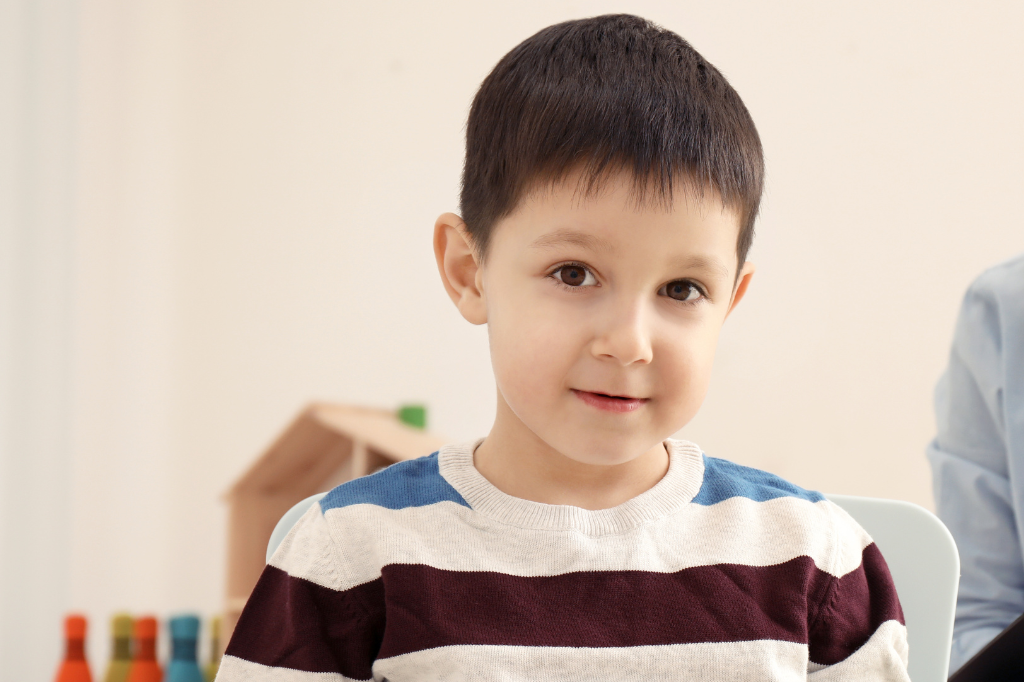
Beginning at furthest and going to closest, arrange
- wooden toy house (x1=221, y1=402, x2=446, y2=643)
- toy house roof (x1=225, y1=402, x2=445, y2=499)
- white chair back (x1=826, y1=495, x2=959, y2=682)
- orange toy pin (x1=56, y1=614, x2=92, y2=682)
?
1. orange toy pin (x1=56, y1=614, x2=92, y2=682)
2. wooden toy house (x1=221, y1=402, x2=446, y2=643)
3. toy house roof (x1=225, y1=402, x2=445, y2=499)
4. white chair back (x1=826, y1=495, x2=959, y2=682)

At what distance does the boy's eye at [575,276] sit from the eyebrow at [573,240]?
0.02m

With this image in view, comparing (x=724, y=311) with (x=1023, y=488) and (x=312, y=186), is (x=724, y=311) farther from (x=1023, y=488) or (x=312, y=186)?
(x=312, y=186)

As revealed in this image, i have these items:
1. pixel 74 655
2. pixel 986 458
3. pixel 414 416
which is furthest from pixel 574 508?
pixel 74 655

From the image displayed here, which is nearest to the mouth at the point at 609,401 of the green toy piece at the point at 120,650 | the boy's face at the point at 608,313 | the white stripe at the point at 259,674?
the boy's face at the point at 608,313

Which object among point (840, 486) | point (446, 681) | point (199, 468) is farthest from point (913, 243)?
point (199, 468)

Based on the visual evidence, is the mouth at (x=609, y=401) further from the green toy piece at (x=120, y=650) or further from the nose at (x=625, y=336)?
the green toy piece at (x=120, y=650)

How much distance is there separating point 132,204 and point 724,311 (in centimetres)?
199

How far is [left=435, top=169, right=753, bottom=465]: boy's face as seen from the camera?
50 centimetres

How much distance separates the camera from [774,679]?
0.51 m

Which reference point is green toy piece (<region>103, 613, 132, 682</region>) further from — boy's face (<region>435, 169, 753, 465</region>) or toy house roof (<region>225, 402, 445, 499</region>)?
boy's face (<region>435, 169, 753, 465</region>)

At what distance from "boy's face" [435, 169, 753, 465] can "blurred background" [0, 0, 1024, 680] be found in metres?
0.97

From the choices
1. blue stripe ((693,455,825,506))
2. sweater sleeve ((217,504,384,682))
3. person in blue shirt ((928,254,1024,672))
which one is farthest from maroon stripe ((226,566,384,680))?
person in blue shirt ((928,254,1024,672))

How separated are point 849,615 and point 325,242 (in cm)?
169

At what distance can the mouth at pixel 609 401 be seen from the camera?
0.51m
